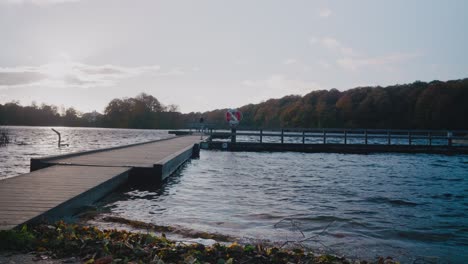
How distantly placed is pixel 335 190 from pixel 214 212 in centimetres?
395

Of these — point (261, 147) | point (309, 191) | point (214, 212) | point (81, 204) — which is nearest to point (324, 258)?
point (214, 212)

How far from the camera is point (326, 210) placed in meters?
7.04

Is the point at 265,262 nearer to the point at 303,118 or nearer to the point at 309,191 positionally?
the point at 309,191

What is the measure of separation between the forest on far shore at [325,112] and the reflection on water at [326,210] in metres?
22.6

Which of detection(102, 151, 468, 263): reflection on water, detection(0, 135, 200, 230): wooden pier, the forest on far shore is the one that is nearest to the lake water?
detection(102, 151, 468, 263): reflection on water

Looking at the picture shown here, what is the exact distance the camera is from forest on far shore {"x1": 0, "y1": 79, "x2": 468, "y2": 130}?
2749 inches

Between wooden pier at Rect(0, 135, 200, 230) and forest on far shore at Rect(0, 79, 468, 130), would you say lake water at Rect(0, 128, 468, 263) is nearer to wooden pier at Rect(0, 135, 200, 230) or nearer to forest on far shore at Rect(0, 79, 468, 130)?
wooden pier at Rect(0, 135, 200, 230)

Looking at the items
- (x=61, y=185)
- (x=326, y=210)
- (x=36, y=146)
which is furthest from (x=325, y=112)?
(x=61, y=185)

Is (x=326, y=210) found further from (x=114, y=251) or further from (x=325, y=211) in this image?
(x=114, y=251)

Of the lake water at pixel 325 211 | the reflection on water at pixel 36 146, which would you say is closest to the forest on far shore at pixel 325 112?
the reflection on water at pixel 36 146

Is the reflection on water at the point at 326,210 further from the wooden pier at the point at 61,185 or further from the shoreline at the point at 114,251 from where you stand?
the shoreline at the point at 114,251

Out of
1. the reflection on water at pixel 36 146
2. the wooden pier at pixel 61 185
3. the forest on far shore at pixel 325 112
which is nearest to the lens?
the wooden pier at pixel 61 185

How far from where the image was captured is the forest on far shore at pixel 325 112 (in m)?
69.8

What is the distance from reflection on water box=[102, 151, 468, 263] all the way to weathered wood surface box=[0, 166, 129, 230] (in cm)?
47
